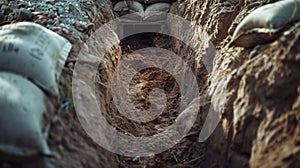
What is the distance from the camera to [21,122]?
1.80m

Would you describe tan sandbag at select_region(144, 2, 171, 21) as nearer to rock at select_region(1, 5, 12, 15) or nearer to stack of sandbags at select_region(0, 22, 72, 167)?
rock at select_region(1, 5, 12, 15)

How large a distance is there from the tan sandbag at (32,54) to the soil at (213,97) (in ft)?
0.42

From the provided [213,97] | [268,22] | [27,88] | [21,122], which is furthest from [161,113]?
[21,122]

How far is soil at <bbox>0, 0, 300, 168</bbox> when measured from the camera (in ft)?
6.15

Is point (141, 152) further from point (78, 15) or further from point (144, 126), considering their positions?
point (78, 15)

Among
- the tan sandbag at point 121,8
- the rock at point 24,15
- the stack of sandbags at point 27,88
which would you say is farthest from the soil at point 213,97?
the tan sandbag at point 121,8

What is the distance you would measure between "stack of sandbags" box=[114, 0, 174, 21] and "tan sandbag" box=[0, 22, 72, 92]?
8.60 feet

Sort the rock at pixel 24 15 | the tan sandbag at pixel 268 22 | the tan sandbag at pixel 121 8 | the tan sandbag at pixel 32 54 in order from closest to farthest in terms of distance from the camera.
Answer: the tan sandbag at pixel 32 54 < the tan sandbag at pixel 268 22 < the rock at pixel 24 15 < the tan sandbag at pixel 121 8

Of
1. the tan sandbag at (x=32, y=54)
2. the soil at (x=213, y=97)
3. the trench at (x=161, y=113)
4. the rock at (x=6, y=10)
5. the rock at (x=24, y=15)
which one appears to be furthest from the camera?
the rock at (x=6, y=10)

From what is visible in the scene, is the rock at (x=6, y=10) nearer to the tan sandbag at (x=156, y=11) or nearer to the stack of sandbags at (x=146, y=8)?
the stack of sandbags at (x=146, y=8)

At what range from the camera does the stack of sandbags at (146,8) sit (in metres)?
4.88

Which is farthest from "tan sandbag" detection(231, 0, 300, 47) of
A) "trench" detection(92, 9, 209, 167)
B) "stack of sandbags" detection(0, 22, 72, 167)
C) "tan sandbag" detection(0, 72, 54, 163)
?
"tan sandbag" detection(0, 72, 54, 163)

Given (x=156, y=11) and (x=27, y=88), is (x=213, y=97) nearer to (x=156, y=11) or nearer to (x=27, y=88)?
(x=27, y=88)

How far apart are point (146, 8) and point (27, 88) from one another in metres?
3.24
